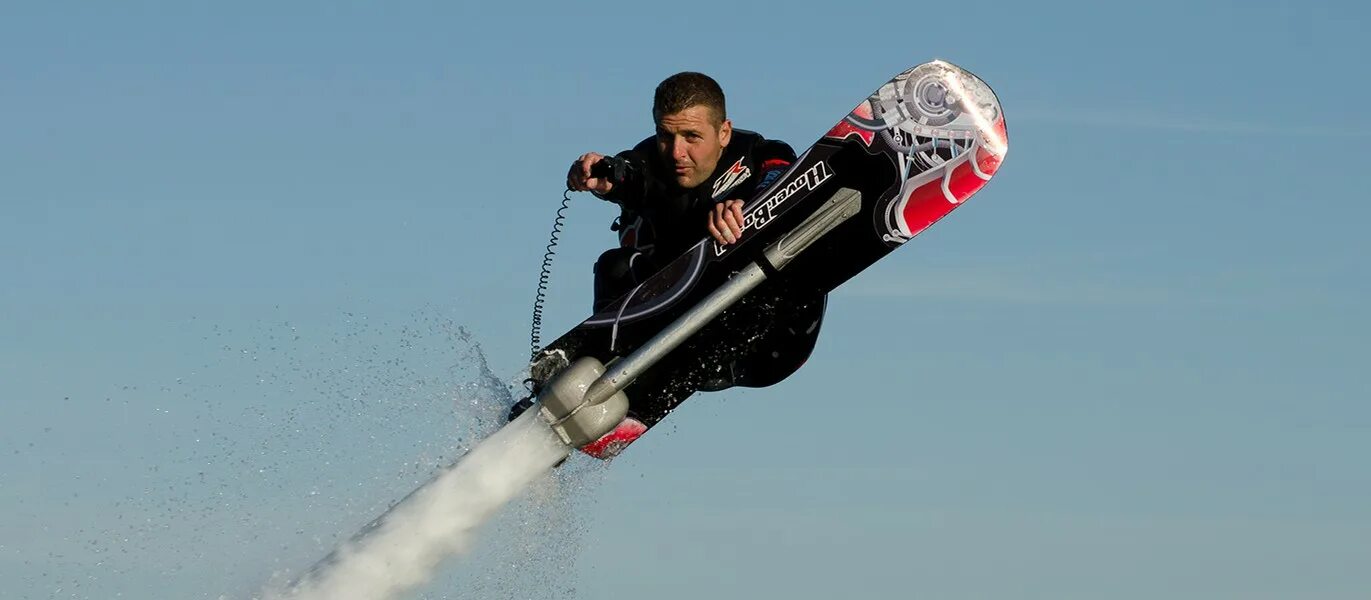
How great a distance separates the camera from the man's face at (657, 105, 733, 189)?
73125mm

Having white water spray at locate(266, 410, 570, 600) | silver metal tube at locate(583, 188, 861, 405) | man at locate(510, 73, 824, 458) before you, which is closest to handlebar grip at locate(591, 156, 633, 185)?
man at locate(510, 73, 824, 458)

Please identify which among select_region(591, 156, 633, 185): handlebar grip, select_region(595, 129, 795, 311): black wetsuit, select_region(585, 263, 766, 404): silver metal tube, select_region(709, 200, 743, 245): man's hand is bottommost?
select_region(585, 263, 766, 404): silver metal tube

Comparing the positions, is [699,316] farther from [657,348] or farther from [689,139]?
[689,139]

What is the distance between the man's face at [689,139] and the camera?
240ft

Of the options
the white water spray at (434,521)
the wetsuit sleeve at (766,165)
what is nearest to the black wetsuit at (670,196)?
the wetsuit sleeve at (766,165)

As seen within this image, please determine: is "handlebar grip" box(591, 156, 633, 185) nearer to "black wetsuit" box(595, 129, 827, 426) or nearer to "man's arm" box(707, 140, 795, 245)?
"black wetsuit" box(595, 129, 827, 426)

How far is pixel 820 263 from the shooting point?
241ft

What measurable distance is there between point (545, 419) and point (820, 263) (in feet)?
6.94

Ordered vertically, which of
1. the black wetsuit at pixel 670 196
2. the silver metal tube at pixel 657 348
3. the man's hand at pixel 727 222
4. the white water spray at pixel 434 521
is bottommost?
the silver metal tube at pixel 657 348

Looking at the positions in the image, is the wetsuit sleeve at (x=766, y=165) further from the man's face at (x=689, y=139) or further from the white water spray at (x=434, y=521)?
the white water spray at (x=434, y=521)

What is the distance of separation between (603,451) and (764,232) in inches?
73.8

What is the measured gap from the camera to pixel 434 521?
241 feet

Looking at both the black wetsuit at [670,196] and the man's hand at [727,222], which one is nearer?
the man's hand at [727,222]

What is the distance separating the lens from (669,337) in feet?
240
